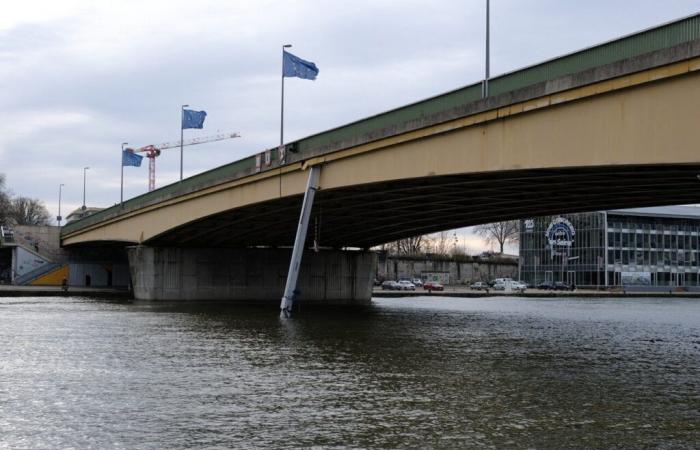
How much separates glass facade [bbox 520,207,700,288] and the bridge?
70148 mm

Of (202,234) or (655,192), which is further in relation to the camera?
(202,234)

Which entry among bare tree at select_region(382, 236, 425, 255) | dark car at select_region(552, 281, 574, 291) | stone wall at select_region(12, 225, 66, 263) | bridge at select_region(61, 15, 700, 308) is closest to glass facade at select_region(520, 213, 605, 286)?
dark car at select_region(552, 281, 574, 291)

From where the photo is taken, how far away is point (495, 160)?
99.1 feet

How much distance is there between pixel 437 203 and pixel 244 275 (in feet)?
92.4

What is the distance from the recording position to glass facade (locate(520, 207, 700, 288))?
131 metres

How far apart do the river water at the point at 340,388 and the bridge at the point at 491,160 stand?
6710mm

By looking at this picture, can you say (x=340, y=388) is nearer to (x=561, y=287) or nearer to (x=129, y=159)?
(x=129, y=159)

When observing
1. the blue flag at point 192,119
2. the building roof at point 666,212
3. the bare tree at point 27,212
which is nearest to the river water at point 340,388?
the blue flag at point 192,119

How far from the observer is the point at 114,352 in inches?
1157

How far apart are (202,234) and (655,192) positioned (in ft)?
120

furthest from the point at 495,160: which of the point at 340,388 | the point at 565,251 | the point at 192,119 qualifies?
the point at 565,251

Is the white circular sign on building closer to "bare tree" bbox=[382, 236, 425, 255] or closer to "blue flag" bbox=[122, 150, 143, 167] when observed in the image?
"bare tree" bbox=[382, 236, 425, 255]

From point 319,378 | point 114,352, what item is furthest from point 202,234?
point 319,378

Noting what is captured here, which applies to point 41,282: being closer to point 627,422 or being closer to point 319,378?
point 319,378
